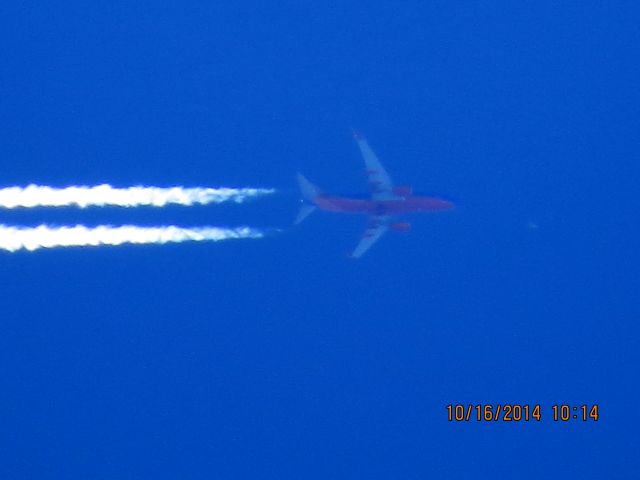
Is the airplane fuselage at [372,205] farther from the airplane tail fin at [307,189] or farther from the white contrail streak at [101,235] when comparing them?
the white contrail streak at [101,235]

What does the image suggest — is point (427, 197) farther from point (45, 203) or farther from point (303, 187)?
point (45, 203)

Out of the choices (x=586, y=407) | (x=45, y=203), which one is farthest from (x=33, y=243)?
(x=586, y=407)

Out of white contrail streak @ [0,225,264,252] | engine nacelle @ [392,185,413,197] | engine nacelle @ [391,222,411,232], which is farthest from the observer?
engine nacelle @ [391,222,411,232]

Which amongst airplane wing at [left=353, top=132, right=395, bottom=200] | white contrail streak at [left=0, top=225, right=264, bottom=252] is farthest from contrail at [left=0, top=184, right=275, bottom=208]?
airplane wing at [left=353, top=132, right=395, bottom=200]

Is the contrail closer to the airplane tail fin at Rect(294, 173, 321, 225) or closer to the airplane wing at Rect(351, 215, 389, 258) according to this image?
the airplane tail fin at Rect(294, 173, 321, 225)

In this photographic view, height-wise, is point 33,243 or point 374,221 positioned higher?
point 374,221

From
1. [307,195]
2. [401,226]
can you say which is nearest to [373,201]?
[401,226]

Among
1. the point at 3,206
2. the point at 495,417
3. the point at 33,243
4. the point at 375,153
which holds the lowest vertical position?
the point at 495,417
